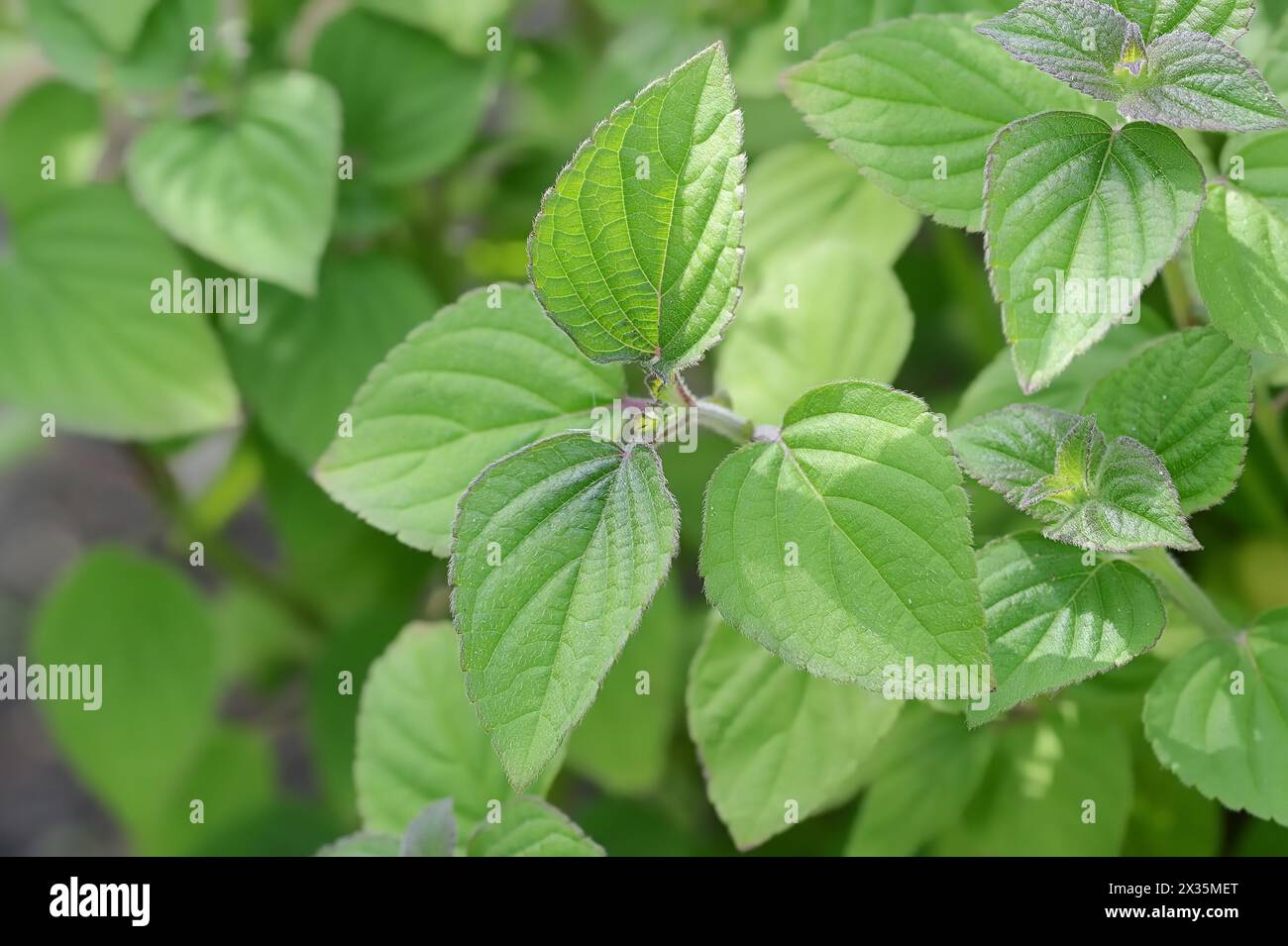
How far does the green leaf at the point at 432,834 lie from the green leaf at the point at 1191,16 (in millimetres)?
621

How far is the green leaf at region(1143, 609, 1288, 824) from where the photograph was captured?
0.67 meters

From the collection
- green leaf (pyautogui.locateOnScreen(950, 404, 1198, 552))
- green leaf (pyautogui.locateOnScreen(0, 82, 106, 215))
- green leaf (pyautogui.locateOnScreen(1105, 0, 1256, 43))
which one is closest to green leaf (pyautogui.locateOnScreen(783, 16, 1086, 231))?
green leaf (pyautogui.locateOnScreen(1105, 0, 1256, 43))

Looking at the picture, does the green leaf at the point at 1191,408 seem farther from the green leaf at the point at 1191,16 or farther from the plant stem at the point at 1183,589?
the green leaf at the point at 1191,16

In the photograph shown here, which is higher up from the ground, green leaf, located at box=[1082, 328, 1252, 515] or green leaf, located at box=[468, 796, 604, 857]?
green leaf, located at box=[1082, 328, 1252, 515]

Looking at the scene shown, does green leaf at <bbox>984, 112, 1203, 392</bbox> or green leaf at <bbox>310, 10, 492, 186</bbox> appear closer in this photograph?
green leaf at <bbox>984, 112, 1203, 392</bbox>

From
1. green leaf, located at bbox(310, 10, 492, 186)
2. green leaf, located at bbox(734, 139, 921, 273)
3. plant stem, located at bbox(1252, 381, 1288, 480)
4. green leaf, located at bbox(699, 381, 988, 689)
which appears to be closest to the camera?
green leaf, located at bbox(699, 381, 988, 689)

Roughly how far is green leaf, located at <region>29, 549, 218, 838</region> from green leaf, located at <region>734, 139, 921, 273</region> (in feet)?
2.35

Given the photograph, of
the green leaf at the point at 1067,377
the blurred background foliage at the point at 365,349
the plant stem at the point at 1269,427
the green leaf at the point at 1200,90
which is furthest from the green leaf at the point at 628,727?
the green leaf at the point at 1200,90

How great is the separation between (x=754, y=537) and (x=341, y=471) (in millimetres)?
259

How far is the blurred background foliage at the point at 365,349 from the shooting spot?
872 mm

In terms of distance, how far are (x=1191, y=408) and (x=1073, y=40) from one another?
21cm

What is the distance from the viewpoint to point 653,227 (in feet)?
2.12

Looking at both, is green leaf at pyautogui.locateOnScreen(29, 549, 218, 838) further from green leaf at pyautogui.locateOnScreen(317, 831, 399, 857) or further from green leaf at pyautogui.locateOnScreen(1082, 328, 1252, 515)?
green leaf at pyautogui.locateOnScreen(1082, 328, 1252, 515)

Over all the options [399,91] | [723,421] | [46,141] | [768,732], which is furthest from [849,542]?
[46,141]
